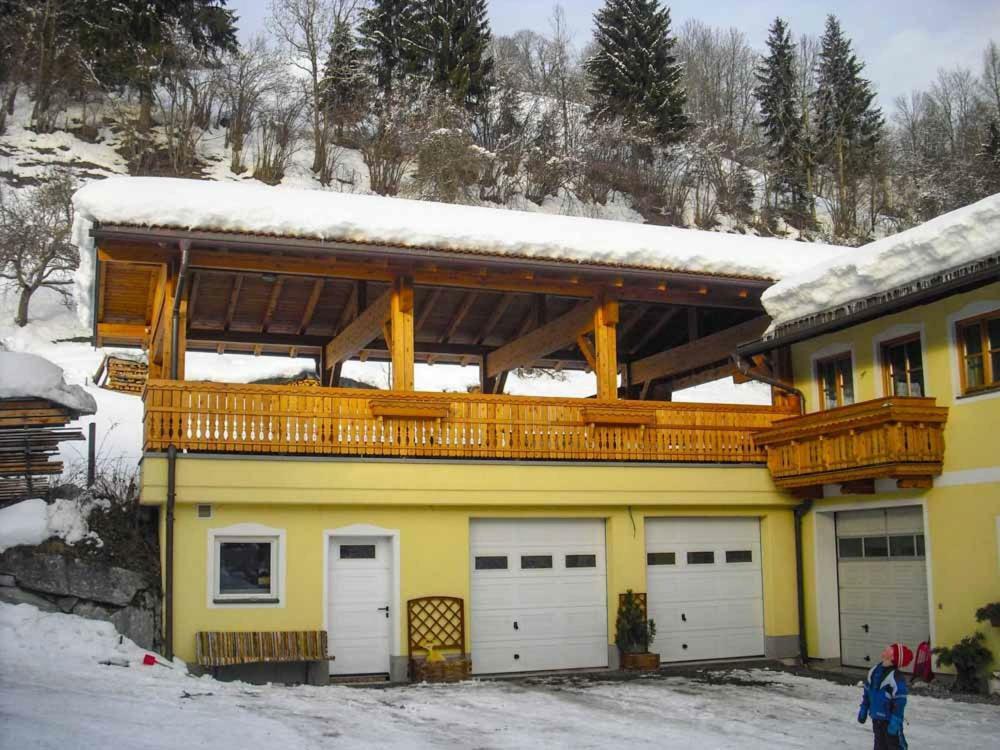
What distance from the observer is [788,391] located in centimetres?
1948

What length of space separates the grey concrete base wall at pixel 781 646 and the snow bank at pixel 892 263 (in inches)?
205

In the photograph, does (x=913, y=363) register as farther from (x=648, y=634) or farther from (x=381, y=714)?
(x=381, y=714)

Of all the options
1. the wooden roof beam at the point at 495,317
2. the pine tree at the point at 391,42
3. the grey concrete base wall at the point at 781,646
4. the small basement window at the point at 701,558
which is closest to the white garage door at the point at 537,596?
the small basement window at the point at 701,558

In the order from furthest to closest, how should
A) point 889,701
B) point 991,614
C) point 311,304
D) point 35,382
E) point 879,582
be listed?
point 311,304
point 879,582
point 35,382
point 991,614
point 889,701

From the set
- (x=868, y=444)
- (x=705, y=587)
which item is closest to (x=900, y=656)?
(x=868, y=444)

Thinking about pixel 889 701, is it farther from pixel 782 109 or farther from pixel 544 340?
pixel 782 109

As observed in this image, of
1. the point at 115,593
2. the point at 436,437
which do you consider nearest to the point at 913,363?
the point at 436,437

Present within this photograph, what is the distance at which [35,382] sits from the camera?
621 inches

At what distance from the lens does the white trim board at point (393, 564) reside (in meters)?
16.1

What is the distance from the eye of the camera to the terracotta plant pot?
56.6 ft

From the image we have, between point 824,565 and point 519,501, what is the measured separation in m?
5.47

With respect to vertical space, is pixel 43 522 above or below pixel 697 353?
below

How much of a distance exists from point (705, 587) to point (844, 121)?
41125 millimetres

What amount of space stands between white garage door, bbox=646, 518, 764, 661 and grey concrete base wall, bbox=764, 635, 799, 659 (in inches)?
4.7
